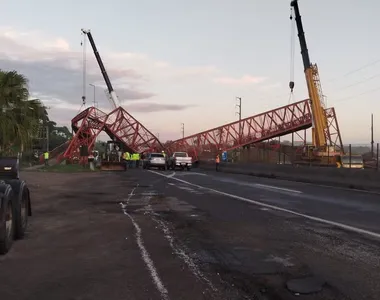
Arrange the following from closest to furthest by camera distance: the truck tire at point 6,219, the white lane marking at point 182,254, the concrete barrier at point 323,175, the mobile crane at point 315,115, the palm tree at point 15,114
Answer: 1. the white lane marking at point 182,254
2. the truck tire at point 6,219
3. the palm tree at point 15,114
4. the concrete barrier at point 323,175
5. the mobile crane at point 315,115

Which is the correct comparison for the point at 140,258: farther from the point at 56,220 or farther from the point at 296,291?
the point at 56,220

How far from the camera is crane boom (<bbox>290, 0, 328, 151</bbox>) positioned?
4484 centimetres

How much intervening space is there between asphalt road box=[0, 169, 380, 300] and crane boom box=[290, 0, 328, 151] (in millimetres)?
32214

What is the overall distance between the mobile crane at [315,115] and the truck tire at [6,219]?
37447mm

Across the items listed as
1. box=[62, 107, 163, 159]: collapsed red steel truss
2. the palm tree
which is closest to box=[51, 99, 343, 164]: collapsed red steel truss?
box=[62, 107, 163, 159]: collapsed red steel truss

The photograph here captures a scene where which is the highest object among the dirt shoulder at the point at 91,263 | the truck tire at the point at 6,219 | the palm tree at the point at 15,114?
the palm tree at the point at 15,114

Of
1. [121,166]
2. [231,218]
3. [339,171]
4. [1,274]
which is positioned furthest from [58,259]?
[121,166]

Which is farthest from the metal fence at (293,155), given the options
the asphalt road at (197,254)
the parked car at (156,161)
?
the asphalt road at (197,254)

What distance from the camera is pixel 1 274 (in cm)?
674

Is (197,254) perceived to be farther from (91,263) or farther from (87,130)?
(87,130)

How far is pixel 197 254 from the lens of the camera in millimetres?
7922

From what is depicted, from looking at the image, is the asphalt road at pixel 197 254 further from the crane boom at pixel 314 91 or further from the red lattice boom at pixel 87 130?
the red lattice boom at pixel 87 130

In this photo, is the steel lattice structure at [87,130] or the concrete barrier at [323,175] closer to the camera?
the concrete barrier at [323,175]

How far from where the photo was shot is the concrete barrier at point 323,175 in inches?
878
